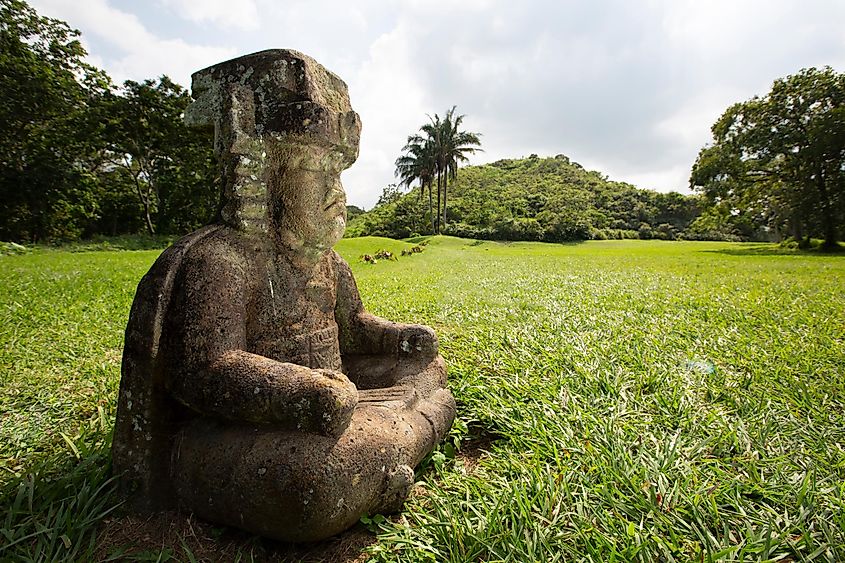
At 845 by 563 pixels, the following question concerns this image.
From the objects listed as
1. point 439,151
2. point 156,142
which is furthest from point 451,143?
point 156,142

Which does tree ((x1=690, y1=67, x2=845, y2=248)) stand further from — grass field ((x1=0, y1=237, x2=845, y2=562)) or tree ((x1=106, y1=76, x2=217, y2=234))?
tree ((x1=106, y1=76, x2=217, y2=234))

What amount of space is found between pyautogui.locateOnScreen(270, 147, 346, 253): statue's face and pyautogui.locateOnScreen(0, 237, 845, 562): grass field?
1168 millimetres

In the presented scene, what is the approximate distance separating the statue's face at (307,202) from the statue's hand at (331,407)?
2.06ft

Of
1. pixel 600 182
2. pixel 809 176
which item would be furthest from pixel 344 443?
pixel 600 182

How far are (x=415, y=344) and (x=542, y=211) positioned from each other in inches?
1341

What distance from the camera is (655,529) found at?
1603 millimetres

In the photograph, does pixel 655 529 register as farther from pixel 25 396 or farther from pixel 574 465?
pixel 25 396

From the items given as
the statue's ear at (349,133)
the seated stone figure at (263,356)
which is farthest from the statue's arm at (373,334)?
the statue's ear at (349,133)

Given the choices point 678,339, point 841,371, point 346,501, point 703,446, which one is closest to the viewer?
point 346,501

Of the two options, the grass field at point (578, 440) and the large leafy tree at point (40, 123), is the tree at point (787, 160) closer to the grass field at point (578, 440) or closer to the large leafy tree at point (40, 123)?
the grass field at point (578, 440)

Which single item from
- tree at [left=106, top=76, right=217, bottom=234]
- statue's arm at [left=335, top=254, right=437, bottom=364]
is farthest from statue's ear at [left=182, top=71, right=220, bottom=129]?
tree at [left=106, top=76, right=217, bottom=234]

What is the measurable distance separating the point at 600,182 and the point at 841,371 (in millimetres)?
51633

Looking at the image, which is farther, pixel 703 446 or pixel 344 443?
pixel 703 446

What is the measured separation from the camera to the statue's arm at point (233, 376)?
4.93ft
